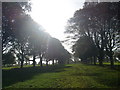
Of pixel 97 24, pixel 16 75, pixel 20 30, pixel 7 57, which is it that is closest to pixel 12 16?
pixel 20 30

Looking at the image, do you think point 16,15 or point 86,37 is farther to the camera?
point 86,37

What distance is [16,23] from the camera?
28.9 m

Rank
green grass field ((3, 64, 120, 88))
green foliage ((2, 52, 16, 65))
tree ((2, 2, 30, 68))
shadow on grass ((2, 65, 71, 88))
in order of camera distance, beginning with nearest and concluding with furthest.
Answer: green grass field ((3, 64, 120, 88)), shadow on grass ((2, 65, 71, 88)), tree ((2, 2, 30, 68)), green foliage ((2, 52, 16, 65))

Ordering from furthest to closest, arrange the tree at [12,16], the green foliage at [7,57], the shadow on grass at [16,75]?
the green foliage at [7,57] → the tree at [12,16] → the shadow on grass at [16,75]

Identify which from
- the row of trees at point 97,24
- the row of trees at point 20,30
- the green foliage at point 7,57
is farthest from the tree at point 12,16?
the row of trees at point 97,24

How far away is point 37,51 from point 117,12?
35.3m

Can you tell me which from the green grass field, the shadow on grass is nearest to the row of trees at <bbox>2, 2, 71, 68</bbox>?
the shadow on grass

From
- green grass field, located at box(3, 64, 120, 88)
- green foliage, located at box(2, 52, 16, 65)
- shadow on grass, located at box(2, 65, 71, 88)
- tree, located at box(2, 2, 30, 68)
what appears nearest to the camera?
green grass field, located at box(3, 64, 120, 88)

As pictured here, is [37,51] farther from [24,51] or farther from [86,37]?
[86,37]

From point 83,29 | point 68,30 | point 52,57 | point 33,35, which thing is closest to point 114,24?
point 83,29

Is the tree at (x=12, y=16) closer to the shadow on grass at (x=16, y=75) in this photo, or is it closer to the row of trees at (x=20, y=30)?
the row of trees at (x=20, y=30)

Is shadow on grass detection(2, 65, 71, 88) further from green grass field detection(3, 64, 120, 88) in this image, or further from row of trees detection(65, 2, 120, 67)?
row of trees detection(65, 2, 120, 67)

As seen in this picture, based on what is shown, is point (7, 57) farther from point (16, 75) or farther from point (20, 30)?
point (16, 75)

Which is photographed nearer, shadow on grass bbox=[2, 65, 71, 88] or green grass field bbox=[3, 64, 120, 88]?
green grass field bbox=[3, 64, 120, 88]
